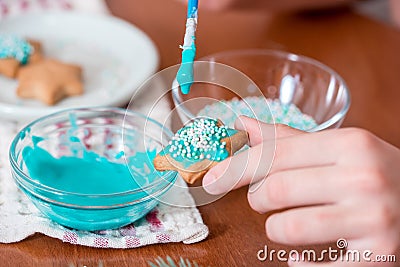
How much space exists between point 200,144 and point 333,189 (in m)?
0.17

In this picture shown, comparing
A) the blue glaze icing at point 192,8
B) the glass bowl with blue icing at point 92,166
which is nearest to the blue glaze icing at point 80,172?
the glass bowl with blue icing at point 92,166

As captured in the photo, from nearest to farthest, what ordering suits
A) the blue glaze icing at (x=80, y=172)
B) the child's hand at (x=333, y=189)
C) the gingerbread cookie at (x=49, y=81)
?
the child's hand at (x=333, y=189) < the blue glaze icing at (x=80, y=172) < the gingerbread cookie at (x=49, y=81)

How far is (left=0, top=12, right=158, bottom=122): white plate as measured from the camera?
1.04 m

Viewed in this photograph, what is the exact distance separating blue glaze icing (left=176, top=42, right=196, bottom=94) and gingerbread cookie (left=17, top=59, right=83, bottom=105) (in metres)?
0.28

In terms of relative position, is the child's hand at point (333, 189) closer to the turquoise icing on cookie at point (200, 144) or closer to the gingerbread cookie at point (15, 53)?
the turquoise icing on cookie at point (200, 144)

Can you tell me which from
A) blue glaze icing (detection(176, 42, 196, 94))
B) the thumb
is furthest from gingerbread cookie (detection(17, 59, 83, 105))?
the thumb

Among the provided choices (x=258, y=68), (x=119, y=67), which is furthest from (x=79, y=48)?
(x=258, y=68)

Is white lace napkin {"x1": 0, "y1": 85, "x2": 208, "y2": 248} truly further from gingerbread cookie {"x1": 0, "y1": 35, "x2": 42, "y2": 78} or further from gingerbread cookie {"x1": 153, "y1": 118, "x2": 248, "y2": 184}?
gingerbread cookie {"x1": 0, "y1": 35, "x2": 42, "y2": 78}

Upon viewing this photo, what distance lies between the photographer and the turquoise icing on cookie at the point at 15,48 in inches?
44.8

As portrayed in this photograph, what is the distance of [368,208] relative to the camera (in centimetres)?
62

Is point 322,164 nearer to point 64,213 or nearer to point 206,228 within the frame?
point 206,228

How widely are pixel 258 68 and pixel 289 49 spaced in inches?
7.2

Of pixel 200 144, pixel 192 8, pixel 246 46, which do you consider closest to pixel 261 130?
pixel 200 144

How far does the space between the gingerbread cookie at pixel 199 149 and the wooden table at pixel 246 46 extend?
0.35 ft
